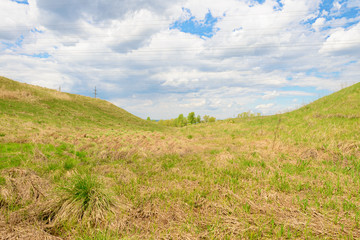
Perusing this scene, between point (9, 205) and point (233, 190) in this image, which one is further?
point (233, 190)

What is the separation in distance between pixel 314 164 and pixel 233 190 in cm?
463

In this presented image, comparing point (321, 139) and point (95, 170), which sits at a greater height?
point (321, 139)

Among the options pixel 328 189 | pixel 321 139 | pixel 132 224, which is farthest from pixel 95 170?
pixel 321 139

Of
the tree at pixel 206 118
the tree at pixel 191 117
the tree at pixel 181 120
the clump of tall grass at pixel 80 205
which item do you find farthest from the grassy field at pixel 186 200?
the tree at pixel 206 118

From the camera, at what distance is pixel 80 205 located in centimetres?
371

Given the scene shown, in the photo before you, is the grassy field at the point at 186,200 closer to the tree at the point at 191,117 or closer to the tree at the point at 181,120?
the tree at the point at 191,117

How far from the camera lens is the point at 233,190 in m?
5.01

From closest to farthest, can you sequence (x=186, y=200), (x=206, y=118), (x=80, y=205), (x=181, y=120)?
(x=80, y=205), (x=186, y=200), (x=181, y=120), (x=206, y=118)

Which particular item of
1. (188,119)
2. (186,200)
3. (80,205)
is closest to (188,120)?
→ (188,119)

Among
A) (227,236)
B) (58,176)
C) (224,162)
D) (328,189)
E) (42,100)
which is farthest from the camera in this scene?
(42,100)

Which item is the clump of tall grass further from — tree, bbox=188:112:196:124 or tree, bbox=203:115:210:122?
tree, bbox=203:115:210:122

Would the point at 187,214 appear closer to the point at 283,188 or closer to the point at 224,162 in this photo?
the point at 283,188

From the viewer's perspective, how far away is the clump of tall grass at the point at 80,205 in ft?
11.7

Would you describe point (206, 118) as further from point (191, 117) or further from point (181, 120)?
point (181, 120)
